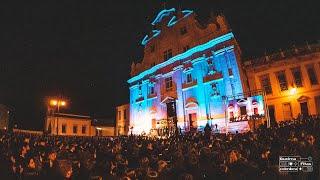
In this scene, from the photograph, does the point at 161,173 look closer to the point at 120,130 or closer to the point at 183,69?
the point at 183,69

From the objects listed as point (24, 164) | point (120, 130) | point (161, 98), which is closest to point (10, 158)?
point (24, 164)

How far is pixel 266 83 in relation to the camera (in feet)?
102

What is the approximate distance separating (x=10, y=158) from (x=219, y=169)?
8.50m

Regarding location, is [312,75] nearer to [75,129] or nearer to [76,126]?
[76,126]

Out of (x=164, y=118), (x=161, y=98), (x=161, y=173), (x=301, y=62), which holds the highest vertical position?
(x=301, y=62)

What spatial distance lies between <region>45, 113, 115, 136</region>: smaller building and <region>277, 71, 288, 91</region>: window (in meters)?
33.4

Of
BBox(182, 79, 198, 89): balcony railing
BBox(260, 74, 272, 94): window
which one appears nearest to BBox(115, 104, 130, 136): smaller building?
BBox(182, 79, 198, 89): balcony railing

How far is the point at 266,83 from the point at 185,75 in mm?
10462

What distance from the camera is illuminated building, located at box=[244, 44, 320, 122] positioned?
27.6 metres

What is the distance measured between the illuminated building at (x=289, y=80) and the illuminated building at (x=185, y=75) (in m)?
2.67

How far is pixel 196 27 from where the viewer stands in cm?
3475

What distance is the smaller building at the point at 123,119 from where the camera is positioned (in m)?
45.6

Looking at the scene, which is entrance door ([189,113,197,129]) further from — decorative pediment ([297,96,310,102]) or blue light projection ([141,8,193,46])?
blue light projection ([141,8,193,46])

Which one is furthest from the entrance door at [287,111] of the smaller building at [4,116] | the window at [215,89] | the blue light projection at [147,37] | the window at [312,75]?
the smaller building at [4,116]
